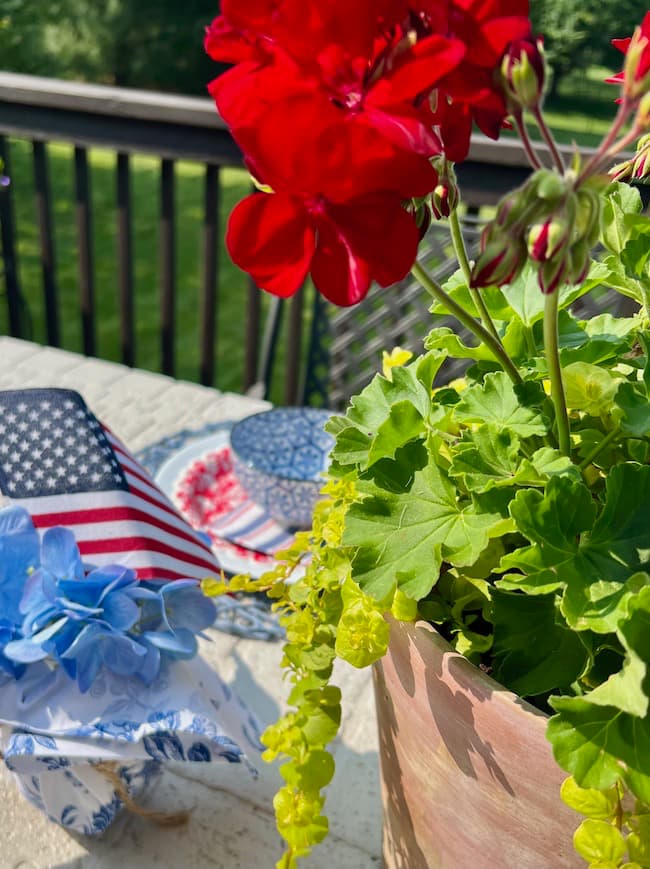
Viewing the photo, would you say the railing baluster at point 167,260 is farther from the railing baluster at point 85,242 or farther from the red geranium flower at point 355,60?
the red geranium flower at point 355,60

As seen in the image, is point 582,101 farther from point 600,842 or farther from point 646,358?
point 600,842

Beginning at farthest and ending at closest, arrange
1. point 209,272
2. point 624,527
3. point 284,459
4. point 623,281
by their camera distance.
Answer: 1. point 209,272
2. point 284,459
3. point 623,281
4. point 624,527

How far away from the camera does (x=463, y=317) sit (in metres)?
0.42

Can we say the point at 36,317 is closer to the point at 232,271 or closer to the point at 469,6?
the point at 232,271

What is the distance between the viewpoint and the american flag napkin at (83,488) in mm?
661

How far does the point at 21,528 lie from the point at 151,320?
408 cm

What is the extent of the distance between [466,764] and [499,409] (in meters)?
0.19

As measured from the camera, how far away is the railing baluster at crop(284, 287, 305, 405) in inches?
91.0

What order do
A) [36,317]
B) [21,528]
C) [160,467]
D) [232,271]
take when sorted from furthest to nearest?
[232,271] → [36,317] → [160,467] → [21,528]

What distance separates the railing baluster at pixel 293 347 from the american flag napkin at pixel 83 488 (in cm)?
156

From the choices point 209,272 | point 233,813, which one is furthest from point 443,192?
point 209,272

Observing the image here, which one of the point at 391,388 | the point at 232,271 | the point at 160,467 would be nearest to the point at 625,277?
the point at 391,388

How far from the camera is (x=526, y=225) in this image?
1.10 ft

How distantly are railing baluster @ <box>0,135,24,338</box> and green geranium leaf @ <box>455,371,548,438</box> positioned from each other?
2.06 m
